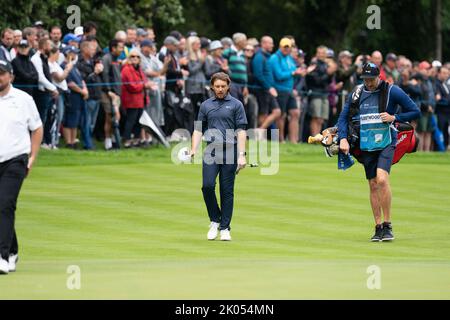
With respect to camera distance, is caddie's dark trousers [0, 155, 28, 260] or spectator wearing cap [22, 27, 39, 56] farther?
spectator wearing cap [22, 27, 39, 56]

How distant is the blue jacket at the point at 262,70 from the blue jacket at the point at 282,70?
0.40 feet

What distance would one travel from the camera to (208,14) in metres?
52.7

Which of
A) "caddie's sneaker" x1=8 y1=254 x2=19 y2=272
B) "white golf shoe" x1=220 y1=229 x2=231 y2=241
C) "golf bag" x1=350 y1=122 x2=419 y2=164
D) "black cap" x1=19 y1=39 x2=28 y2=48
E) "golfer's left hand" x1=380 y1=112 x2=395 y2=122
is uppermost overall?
"black cap" x1=19 y1=39 x2=28 y2=48

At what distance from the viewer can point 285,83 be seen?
31.2 meters

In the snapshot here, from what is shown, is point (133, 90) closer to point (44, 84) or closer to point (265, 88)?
point (44, 84)

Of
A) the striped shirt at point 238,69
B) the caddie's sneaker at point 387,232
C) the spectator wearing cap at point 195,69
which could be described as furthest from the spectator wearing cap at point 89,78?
the caddie's sneaker at point 387,232

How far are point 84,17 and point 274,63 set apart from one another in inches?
246

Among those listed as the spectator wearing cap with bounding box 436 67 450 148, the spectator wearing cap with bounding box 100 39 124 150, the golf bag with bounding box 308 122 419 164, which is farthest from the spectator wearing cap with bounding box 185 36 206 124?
the golf bag with bounding box 308 122 419 164

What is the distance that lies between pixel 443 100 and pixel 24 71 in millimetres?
12869

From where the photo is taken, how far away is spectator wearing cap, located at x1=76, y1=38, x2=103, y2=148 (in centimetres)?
2826

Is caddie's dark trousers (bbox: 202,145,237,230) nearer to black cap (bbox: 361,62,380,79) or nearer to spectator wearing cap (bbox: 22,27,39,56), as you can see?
black cap (bbox: 361,62,380,79)

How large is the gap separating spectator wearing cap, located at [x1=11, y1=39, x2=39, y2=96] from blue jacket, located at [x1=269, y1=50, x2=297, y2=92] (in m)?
6.32

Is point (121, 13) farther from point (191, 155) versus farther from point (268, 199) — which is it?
point (191, 155)

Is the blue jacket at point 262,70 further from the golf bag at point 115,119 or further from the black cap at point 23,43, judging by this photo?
the black cap at point 23,43
